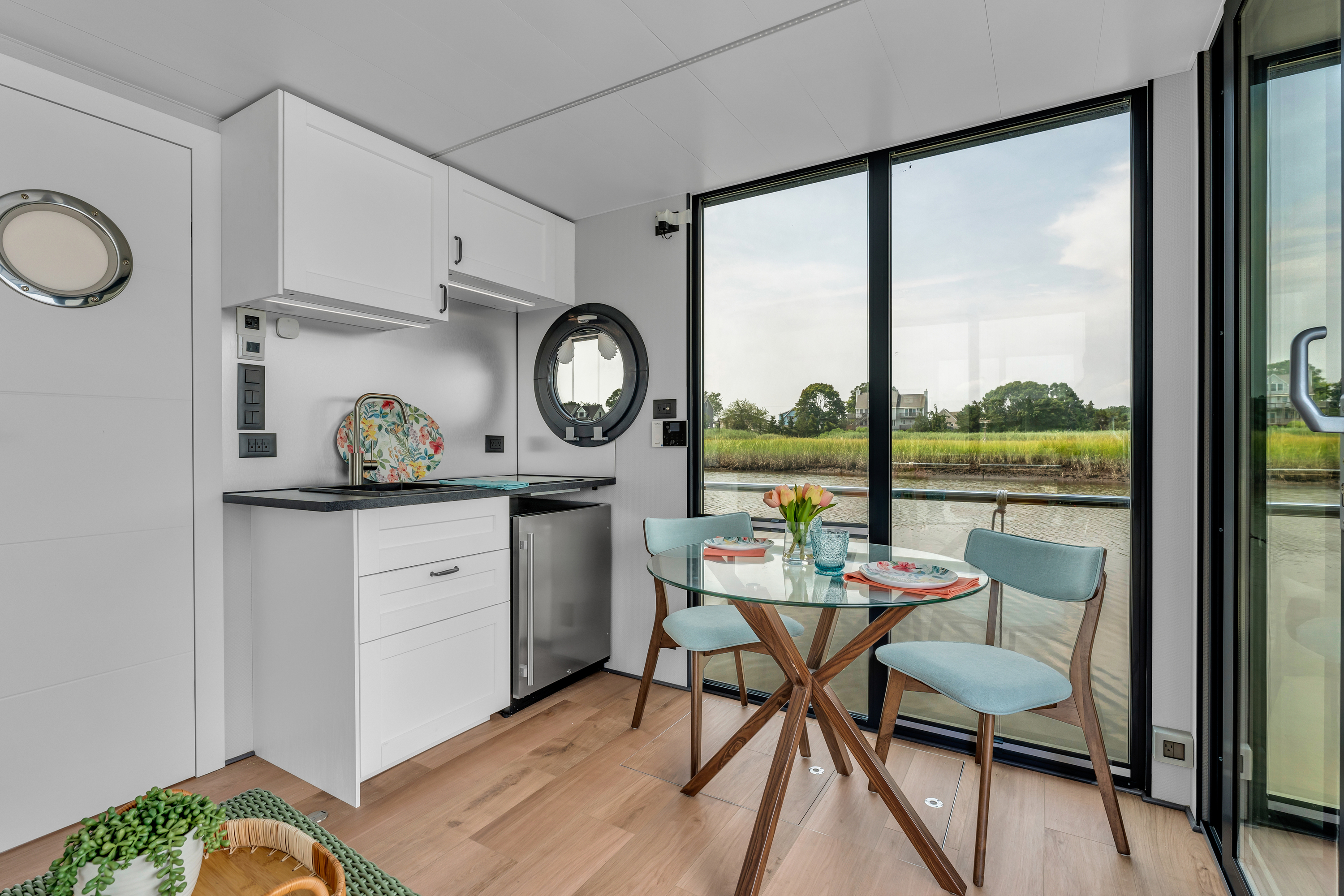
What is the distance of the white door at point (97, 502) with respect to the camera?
5.98ft

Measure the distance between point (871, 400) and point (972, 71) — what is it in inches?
45.5

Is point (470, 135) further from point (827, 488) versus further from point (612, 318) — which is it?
point (827, 488)

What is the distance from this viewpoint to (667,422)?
3.00 meters

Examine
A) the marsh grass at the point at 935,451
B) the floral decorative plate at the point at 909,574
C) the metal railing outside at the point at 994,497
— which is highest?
the marsh grass at the point at 935,451

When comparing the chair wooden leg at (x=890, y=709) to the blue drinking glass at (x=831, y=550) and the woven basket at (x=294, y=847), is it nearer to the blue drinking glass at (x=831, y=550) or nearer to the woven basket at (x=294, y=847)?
the blue drinking glass at (x=831, y=550)

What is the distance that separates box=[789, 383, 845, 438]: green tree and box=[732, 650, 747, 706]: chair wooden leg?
99 centimetres

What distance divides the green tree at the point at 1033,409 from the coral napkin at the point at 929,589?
78cm

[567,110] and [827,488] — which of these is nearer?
[567,110]

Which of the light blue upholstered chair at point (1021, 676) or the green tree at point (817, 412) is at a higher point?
the green tree at point (817, 412)

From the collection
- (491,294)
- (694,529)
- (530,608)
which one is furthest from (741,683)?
(491,294)

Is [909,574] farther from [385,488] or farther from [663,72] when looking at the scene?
[385,488]

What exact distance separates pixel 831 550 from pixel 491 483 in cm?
163

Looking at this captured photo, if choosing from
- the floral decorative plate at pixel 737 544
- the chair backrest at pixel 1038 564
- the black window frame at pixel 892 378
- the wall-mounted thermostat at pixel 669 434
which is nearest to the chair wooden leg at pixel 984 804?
the chair backrest at pixel 1038 564

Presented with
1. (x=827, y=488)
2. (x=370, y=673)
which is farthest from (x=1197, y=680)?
(x=370, y=673)
